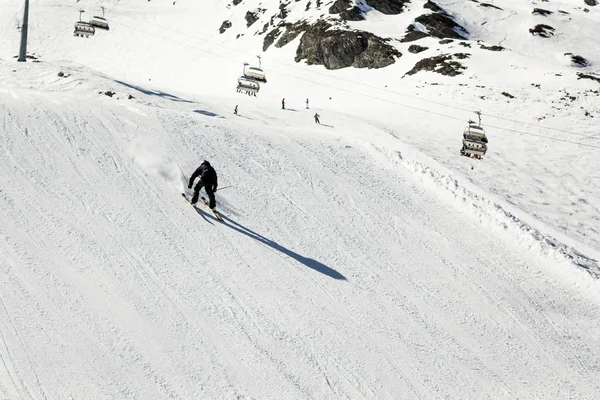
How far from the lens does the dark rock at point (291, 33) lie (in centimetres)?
7406

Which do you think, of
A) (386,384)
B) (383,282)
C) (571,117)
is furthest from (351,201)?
(571,117)

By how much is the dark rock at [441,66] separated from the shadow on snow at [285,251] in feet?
146

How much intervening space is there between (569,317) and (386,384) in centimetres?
599

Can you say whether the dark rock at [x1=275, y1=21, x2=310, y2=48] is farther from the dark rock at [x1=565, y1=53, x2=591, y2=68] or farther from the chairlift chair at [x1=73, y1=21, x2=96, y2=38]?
the dark rock at [x1=565, y1=53, x2=591, y2=68]

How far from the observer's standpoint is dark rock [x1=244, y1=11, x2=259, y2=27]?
300ft

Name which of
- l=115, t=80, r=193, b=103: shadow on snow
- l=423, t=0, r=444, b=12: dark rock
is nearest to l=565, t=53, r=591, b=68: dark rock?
l=423, t=0, r=444, b=12: dark rock

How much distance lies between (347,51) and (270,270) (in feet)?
190

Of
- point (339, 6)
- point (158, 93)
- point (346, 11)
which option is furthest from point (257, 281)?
point (339, 6)

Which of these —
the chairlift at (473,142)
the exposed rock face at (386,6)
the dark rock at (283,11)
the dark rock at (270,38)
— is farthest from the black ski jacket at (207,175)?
the dark rock at (283,11)

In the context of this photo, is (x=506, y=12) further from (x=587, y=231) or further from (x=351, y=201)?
(x=351, y=201)

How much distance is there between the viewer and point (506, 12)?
81500 millimetres

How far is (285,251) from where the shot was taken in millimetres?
12188

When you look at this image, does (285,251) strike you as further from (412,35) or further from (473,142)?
(412,35)

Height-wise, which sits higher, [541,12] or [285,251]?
[541,12]
